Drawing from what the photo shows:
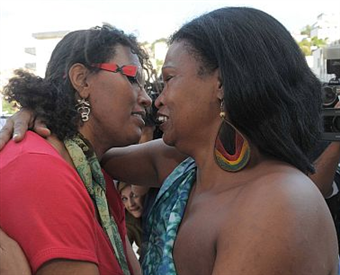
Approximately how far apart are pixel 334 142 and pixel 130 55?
1.67 meters

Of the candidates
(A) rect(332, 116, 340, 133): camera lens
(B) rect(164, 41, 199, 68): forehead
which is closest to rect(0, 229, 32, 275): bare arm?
(B) rect(164, 41, 199, 68): forehead

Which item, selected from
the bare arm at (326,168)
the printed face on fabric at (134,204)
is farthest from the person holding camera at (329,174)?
the printed face on fabric at (134,204)

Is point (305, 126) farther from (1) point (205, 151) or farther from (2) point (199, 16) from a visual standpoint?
(2) point (199, 16)

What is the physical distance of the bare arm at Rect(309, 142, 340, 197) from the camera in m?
2.87

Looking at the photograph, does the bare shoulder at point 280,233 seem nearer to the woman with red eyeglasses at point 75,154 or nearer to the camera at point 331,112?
the woman with red eyeglasses at point 75,154

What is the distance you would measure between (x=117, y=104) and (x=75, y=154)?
31 centimetres

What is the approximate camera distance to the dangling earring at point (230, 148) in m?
1.38

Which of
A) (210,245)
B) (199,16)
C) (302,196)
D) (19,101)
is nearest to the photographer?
(302,196)

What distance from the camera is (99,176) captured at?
1595 mm

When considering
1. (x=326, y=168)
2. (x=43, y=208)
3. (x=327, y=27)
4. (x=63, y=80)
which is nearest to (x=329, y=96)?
(x=326, y=168)

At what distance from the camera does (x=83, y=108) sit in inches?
67.2

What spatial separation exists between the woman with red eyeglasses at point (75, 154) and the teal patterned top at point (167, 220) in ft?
0.34

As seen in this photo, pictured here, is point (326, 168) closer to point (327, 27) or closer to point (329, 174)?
point (329, 174)

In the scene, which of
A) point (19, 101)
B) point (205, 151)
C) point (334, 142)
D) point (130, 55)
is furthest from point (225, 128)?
point (334, 142)
